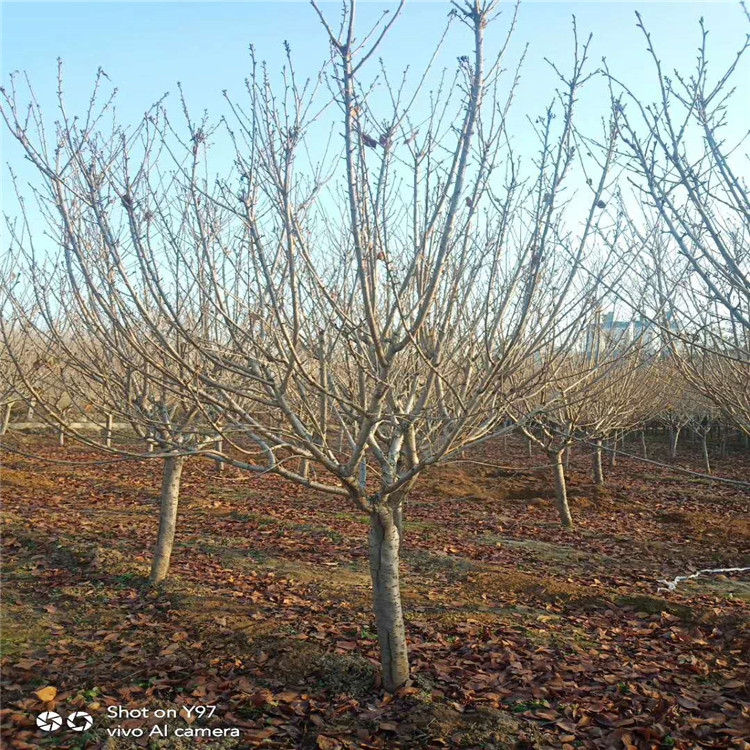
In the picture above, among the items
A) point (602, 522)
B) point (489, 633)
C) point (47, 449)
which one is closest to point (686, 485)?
point (602, 522)

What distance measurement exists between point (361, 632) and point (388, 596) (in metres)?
1.30

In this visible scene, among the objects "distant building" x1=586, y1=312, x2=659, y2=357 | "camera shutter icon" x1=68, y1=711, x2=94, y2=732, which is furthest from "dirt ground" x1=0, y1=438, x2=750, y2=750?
"distant building" x1=586, y1=312, x2=659, y2=357

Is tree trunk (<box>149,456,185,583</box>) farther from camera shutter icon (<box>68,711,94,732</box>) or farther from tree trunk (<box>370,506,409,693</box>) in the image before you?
tree trunk (<box>370,506,409,693</box>)

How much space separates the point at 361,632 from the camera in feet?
15.7

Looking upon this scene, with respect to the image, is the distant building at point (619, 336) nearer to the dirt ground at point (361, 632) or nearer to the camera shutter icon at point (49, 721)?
the dirt ground at point (361, 632)

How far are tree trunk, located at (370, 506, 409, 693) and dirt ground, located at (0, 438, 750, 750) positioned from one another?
0.46 feet

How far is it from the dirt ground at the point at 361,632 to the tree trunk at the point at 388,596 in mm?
141

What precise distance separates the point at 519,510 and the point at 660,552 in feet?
11.6

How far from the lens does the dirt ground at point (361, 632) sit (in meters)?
3.51

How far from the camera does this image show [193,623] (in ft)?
16.7

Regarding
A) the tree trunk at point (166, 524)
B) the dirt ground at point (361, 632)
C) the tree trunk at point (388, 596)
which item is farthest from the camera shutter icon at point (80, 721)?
the tree trunk at point (166, 524)

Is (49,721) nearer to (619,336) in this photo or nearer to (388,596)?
(388,596)

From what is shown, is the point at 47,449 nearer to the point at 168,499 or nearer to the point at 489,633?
the point at 168,499

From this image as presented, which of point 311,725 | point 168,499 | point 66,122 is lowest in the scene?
point 311,725
